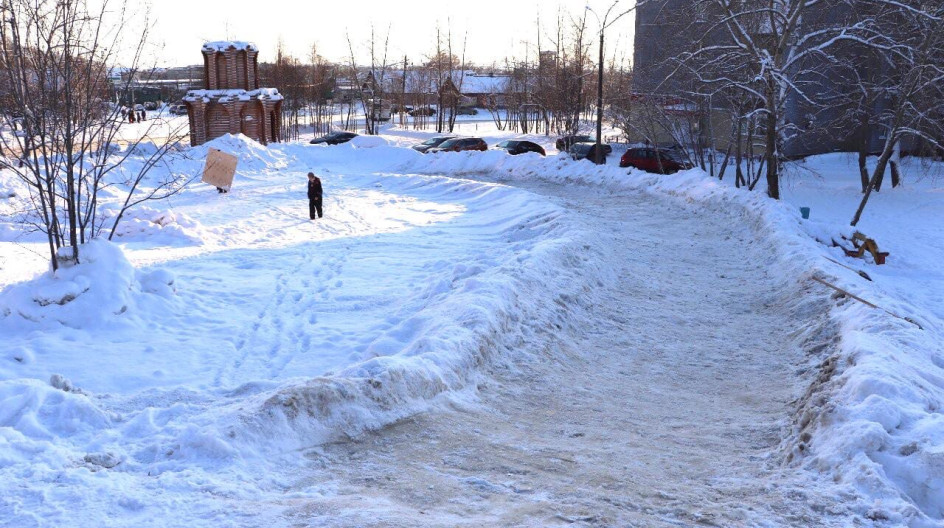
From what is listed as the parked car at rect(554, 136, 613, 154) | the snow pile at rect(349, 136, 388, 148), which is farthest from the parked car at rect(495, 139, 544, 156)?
the snow pile at rect(349, 136, 388, 148)

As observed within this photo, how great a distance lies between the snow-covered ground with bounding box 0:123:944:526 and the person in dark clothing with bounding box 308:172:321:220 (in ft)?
1.93

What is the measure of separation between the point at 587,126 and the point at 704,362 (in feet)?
174

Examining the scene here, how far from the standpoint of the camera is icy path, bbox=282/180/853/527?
514 centimetres

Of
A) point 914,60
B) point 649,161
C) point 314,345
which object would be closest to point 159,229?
point 314,345

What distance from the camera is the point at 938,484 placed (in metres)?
5.38

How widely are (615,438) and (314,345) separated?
15.5ft

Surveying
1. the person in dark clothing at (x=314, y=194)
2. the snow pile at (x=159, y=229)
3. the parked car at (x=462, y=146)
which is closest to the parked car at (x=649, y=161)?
the parked car at (x=462, y=146)

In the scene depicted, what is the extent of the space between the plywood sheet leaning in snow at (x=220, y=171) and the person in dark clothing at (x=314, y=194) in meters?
7.83

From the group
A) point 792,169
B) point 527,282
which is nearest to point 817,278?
point 527,282

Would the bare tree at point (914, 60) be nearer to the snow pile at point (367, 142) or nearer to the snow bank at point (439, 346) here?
the snow bank at point (439, 346)

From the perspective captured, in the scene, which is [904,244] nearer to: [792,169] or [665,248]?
[665,248]

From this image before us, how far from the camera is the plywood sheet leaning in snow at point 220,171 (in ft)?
95.9

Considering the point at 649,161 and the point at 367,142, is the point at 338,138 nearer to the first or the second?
the point at 367,142

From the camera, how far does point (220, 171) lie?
29422 millimetres
